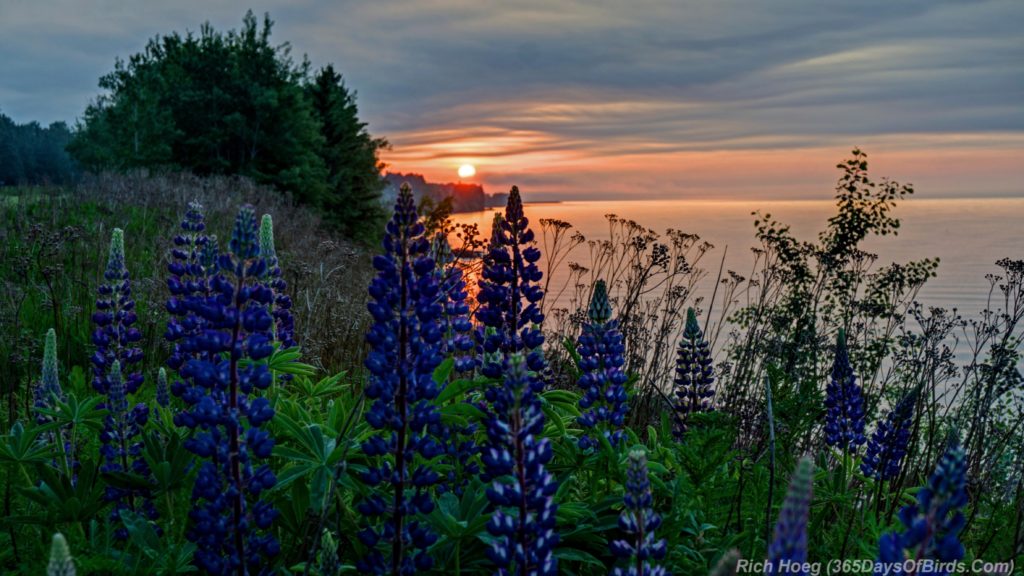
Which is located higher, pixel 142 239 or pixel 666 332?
pixel 142 239

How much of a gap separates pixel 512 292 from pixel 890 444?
252cm

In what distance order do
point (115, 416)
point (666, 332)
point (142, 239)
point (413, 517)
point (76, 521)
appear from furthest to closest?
point (142, 239) → point (666, 332) → point (115, 416) → point (413, 517) → point (76, 521)

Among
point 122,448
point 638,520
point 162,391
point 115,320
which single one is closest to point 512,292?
point 638,520

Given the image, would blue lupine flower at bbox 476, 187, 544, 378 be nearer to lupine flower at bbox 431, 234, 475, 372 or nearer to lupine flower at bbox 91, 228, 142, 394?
lupine flower at bbox 431, 234, 475, 372

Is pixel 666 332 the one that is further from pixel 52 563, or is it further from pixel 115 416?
pixel 52 563

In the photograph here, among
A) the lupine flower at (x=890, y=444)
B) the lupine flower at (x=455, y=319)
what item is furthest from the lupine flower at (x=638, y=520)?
the lupine flower at (x=890, y=444)

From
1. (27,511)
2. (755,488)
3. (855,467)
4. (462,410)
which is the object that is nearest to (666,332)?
(855,467)

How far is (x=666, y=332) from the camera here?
854 cm

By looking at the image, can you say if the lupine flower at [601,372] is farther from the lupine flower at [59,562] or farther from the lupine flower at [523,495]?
the lupine flower at [59,562]

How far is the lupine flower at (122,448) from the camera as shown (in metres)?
3.03

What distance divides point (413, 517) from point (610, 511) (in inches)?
30.3

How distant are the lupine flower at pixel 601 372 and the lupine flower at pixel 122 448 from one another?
72.8 inches

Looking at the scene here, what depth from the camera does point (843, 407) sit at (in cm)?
438

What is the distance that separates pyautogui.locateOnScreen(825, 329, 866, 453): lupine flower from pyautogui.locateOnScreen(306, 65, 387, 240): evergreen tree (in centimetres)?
3911
